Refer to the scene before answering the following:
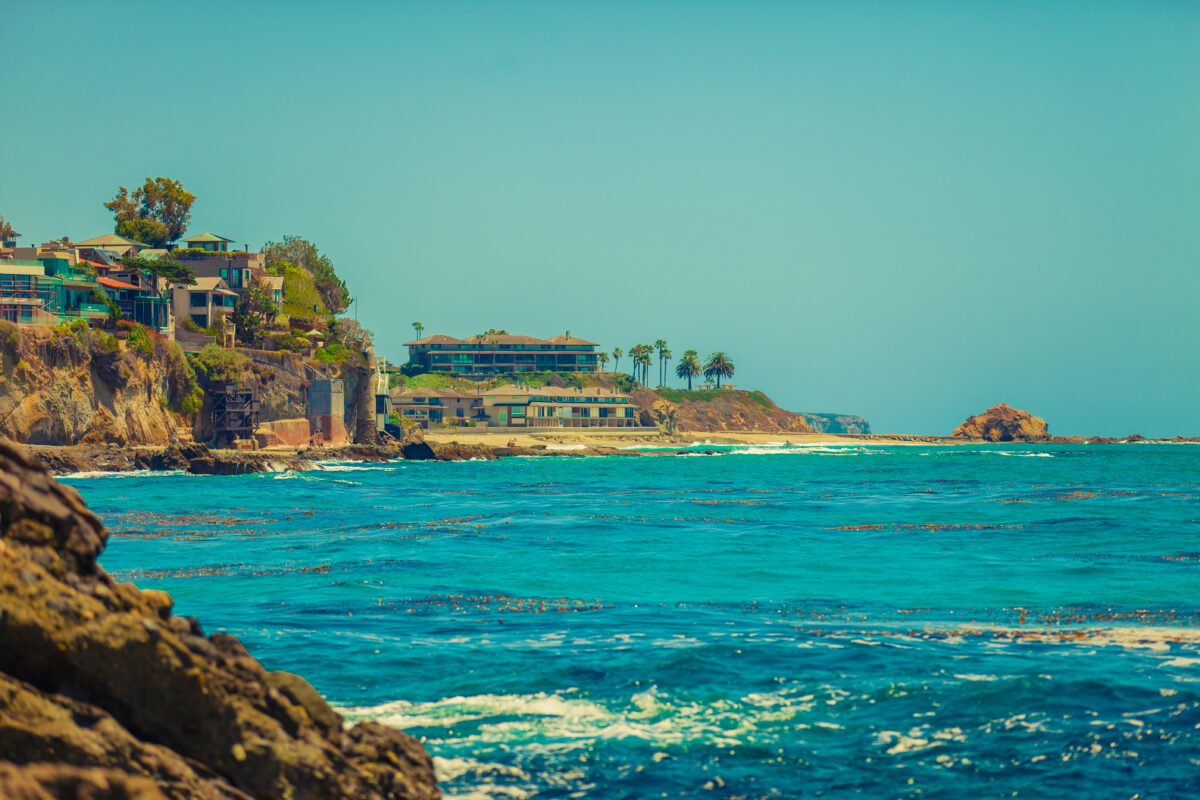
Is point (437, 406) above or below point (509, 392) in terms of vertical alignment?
below

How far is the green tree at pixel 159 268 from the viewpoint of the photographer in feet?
287

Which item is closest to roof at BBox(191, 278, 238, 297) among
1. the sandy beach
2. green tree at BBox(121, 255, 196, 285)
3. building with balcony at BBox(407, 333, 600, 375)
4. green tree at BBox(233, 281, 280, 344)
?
green tree at BBox(121, 255, 196, 285)

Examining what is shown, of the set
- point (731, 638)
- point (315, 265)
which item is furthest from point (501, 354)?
point (731, 638)

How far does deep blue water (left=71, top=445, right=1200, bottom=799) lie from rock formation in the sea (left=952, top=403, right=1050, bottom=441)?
487ft

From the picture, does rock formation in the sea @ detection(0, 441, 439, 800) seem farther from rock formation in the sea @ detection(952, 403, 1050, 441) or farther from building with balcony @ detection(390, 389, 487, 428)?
rock formation in the sea @ detection(952, 403, 1050, 441)

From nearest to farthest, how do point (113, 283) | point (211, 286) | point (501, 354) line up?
1. point (113, 283)
2. point (211, 286)
3. point (501, 354)

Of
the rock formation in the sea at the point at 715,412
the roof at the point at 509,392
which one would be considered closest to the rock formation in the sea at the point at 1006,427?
the rock formation in the sea at the point at 715,412

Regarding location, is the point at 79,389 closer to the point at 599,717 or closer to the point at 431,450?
the point at 431,450

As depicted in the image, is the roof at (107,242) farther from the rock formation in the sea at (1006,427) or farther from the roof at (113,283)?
the rock formation in the sea at (1006,427)

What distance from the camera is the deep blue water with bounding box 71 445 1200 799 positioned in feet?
36.0

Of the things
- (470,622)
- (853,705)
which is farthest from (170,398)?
(853,705)

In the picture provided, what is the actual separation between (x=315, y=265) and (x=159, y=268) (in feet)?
125

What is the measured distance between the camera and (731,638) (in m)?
17.2

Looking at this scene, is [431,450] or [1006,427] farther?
[1006,427]
